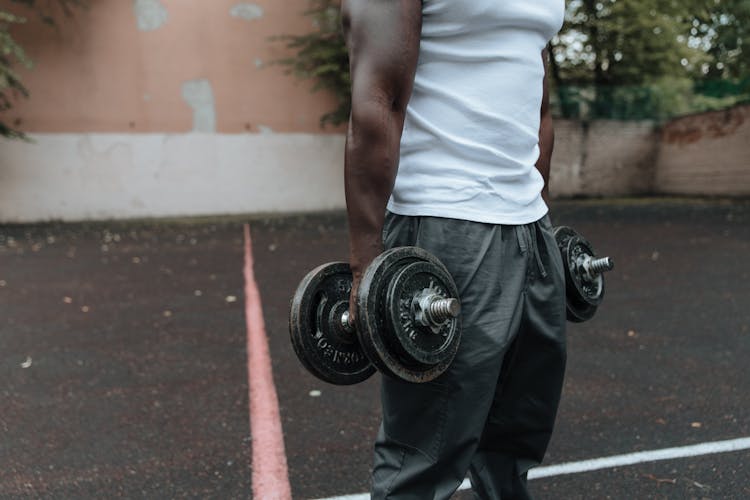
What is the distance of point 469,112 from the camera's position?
1.48 m

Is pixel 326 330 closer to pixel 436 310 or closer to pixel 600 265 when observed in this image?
pixel 436 310

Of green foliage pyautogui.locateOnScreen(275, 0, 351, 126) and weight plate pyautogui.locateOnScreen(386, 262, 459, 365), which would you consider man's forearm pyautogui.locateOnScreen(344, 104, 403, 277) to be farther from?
green foliage pyautogui.locateOnScreen(275, 0, 351, 126)

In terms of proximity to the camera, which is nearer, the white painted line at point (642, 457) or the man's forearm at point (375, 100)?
the man's forearm at point (375, 100)

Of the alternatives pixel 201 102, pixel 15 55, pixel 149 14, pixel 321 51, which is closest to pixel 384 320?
pixel 321 51

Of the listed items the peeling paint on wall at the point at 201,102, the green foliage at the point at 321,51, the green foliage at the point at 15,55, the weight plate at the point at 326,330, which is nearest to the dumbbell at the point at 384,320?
the weight plate at the point at 326,330

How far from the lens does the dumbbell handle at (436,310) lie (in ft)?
4.54

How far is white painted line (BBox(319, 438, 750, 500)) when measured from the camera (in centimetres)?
256

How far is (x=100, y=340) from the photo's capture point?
4488mm

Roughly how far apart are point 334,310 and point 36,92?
13051mm

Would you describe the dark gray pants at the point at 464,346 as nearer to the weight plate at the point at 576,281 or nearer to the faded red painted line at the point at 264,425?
the weight plate at the point at 576,281

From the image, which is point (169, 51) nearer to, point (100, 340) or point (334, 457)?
point (100, 340)

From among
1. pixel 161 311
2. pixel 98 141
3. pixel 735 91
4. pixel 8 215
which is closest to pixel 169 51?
pixel 98 141

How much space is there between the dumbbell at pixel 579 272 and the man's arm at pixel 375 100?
0.69 m

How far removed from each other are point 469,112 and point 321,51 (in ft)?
40.2
